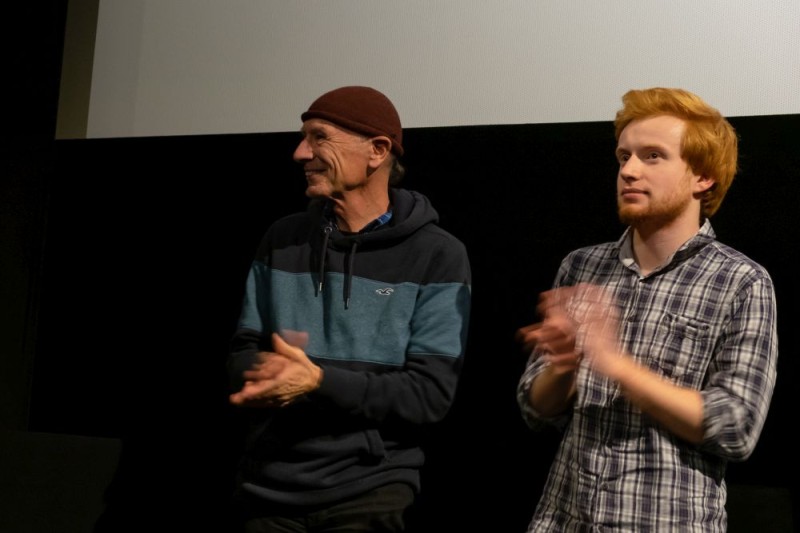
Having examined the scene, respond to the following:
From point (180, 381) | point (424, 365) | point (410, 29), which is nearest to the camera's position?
point (424, 365)

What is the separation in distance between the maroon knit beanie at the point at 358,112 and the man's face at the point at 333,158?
0.07ft

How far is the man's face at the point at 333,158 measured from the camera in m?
2.19

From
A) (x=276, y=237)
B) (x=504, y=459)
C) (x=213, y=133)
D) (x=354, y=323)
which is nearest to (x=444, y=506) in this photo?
(x=504, y=459)

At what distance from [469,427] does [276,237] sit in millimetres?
696

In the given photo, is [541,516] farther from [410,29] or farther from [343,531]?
[410,29]

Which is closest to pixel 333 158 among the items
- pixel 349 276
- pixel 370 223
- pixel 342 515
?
pixel 370 223

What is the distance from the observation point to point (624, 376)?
1683mm

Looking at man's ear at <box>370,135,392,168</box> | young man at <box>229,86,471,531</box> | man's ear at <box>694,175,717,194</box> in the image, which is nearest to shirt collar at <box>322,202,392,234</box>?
young man at <box>229,86,471,531</box>

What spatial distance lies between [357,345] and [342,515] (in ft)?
1.17

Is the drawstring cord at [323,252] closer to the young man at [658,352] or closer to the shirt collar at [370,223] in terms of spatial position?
the shirt collar at [370,223]

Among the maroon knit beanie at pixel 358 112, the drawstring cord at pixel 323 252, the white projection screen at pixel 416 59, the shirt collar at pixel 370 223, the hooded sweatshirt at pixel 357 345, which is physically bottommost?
the hooded sweatshirt at pixel 357 345

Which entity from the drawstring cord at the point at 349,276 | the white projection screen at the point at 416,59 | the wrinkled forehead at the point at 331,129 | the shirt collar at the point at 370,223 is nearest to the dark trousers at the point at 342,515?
the drawstring cord at the point at 349,276

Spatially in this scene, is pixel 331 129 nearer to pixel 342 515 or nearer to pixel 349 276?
pixel 349 276

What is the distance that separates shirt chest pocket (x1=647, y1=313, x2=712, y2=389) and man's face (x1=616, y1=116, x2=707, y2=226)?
21cm
